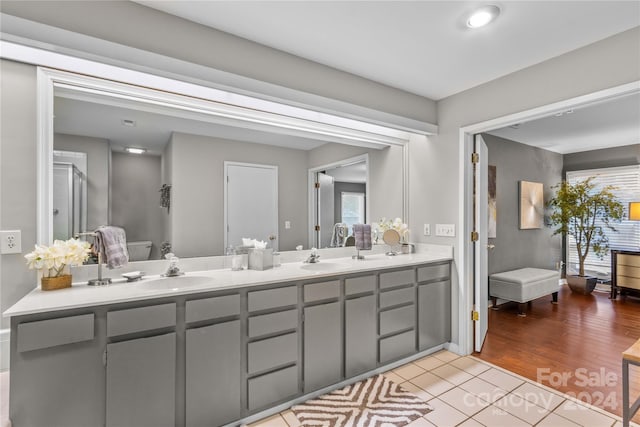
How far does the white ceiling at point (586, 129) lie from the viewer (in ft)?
11.4

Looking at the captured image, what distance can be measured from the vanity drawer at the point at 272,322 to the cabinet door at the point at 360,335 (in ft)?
1.50

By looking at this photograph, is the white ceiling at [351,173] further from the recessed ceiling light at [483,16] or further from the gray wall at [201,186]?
the recessed ceiling light at [483,16]

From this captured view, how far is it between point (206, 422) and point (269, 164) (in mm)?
1809

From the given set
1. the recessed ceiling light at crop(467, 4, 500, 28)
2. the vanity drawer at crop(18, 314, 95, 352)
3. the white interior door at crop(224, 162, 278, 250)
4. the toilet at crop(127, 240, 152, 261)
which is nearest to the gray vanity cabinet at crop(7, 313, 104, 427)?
the vanity drawer at crop(18, 314, 95, 352)

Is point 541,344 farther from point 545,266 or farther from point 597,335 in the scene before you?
point 545,266

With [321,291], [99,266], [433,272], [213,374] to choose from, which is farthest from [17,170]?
[433,272]

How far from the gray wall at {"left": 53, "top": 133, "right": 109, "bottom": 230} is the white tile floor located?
5.32ft

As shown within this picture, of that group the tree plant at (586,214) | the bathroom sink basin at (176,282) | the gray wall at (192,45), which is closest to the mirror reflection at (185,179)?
the bathroom sink basin at (176,282)

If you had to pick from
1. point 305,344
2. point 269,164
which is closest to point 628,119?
point 269,164

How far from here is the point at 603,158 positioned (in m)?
5.30

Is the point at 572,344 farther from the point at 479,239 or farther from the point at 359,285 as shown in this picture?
the point at 359,285

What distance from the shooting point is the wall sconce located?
4.64 meters

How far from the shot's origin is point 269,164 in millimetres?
2549

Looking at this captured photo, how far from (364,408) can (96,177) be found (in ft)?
7.56
